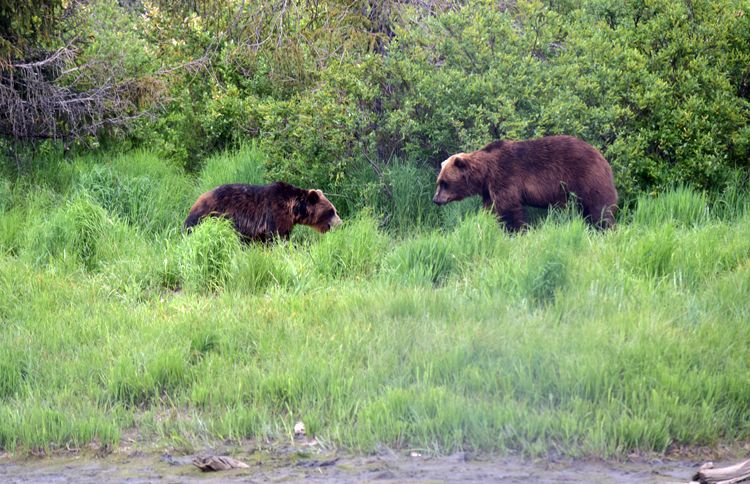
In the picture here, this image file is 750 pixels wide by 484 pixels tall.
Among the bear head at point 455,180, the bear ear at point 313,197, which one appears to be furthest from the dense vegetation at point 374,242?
the bear ear at point 313,197

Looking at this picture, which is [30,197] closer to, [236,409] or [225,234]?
[225,234]

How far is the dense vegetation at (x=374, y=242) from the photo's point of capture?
610 centimetres

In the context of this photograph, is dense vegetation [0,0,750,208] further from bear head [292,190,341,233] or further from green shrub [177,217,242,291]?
green shrub [177,217,242,291]

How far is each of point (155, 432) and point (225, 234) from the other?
11.4 ft

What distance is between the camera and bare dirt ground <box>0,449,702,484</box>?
5.31 metres

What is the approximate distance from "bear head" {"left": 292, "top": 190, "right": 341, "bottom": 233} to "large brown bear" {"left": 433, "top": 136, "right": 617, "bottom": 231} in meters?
1.17

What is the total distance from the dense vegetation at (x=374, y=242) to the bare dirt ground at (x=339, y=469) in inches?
5.9

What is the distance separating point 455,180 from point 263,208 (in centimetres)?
206

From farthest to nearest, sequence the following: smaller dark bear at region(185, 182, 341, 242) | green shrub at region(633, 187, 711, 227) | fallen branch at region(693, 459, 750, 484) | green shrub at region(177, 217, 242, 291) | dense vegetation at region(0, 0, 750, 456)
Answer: smaller dark bear at region(185, 182, 341, 242) → green shrub at region(633, 187, 711, 227) → green shrub at region(177, 217, 242, 291) → dense vegetation at region(0, 0, 750, 456) → fallen branch at region(693, 459, 750, 484)

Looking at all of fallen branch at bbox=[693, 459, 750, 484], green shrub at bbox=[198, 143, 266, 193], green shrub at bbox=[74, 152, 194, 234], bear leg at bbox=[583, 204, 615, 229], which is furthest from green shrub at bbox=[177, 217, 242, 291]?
fallen branch at bbox=[693, 459, 750, 484]

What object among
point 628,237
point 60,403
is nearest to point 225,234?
point 60,403

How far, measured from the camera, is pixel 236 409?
6250 mm

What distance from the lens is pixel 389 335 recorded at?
6930 mm

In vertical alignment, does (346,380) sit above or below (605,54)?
below
